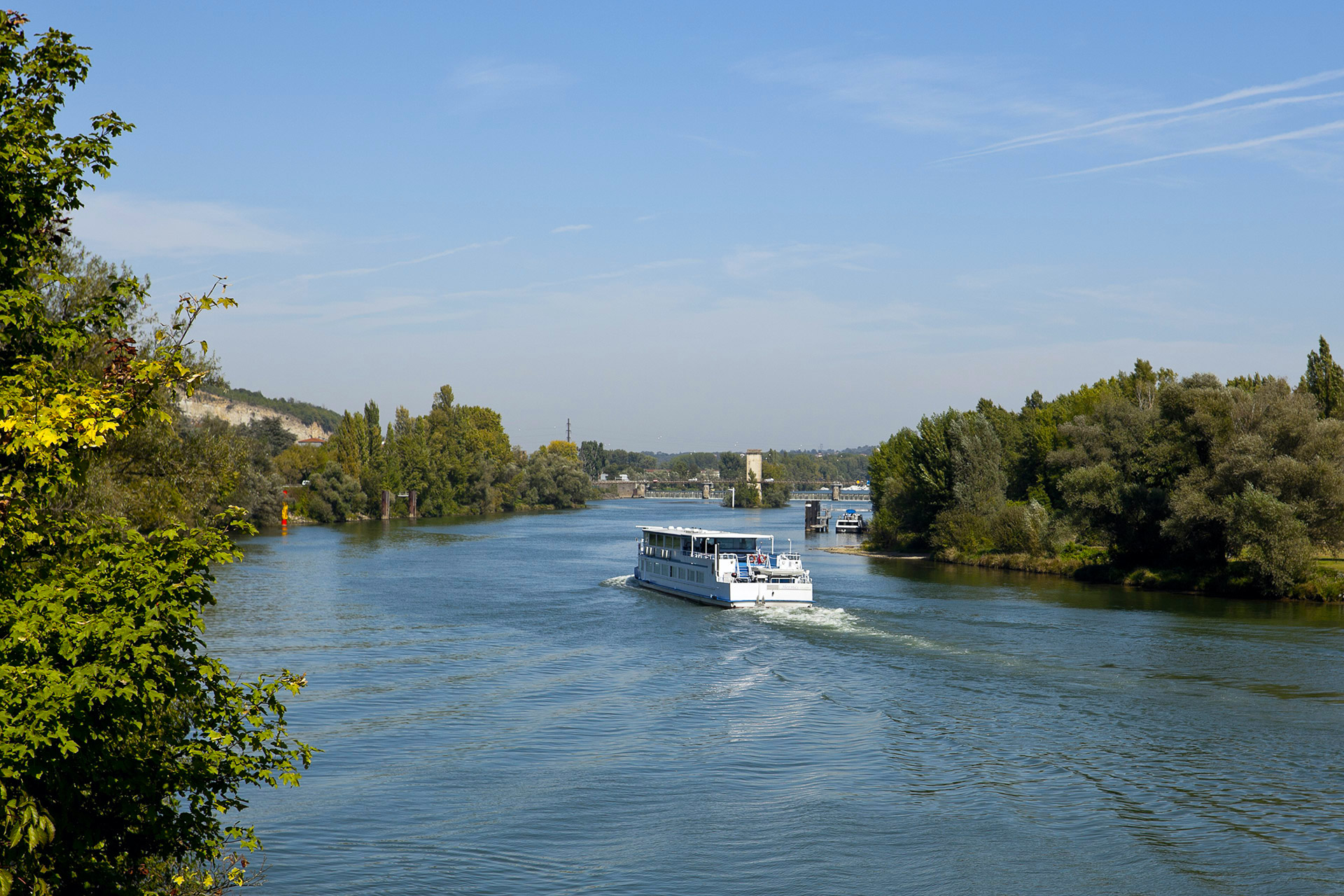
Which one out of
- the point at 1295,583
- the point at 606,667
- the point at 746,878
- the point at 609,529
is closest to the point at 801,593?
the point at 606,667

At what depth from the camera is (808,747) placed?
26.0 meters

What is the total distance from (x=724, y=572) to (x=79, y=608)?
43.7 metres

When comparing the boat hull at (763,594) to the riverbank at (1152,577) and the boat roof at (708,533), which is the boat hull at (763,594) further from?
the riverbank at (1152,577)

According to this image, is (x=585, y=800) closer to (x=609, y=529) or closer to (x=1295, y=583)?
(x=1295, y=583)

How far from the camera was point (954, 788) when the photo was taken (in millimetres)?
22703

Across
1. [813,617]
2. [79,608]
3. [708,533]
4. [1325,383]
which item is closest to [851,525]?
[1325,383]

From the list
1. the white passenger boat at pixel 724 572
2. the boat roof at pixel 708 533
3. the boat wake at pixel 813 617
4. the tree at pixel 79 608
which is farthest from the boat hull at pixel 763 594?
the tree at pixel 79 608

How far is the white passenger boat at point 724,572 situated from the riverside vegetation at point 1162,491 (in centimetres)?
1954

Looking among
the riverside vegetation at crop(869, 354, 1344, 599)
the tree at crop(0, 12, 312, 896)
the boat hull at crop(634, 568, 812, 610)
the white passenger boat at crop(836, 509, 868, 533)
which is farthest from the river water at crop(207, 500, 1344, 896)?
the white passenger boat at crop(836, 509, 868, 533)

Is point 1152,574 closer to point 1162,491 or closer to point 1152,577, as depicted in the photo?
point 1152,577

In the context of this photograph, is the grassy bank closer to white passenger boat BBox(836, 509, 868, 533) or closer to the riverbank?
the riverbank

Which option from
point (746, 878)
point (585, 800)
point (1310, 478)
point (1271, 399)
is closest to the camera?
point (746, 878)

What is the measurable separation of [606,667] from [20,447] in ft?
93.5

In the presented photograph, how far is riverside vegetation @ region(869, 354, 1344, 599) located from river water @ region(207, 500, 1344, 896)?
160 inches
